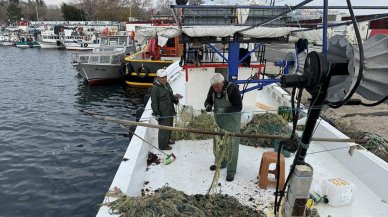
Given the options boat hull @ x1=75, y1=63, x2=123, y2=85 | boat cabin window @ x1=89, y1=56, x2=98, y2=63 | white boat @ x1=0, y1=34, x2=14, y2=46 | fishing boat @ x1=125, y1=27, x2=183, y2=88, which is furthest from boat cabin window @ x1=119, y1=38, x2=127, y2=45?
white boat @ x1=0, y1=34, x2=14, y2=46

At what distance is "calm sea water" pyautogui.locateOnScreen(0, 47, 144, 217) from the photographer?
23.0 feet

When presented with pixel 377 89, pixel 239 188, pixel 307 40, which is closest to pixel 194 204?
pixel 239 188

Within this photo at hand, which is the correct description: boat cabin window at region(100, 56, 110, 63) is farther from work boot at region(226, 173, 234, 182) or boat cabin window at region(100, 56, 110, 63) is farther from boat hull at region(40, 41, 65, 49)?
boat hull at region(40, 41, 65, 49)

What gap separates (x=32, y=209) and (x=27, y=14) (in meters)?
116

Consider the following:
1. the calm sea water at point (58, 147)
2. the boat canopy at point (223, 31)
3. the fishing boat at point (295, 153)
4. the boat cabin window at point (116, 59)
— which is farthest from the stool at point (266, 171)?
the boat cabin window at point (116, 59)

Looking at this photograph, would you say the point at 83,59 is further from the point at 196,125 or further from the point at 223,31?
the point at 223,31

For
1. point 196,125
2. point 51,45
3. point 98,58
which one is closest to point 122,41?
point 98,58

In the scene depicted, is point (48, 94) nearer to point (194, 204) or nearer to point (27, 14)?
point (194, 204)

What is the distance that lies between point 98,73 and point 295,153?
56.0 ft

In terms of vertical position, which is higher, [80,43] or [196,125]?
[80,43]

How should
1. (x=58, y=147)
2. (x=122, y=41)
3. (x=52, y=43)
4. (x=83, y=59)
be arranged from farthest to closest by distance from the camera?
(x=52, y=43) → (x=122, y=41) → (x=83, y=59) → (x=58, y=147)

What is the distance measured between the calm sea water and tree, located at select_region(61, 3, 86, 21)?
6794 centimetres

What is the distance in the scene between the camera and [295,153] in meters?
5.78

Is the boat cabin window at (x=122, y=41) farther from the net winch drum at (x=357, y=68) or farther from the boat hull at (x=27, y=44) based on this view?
the boat hull at (x=27, y=44)
